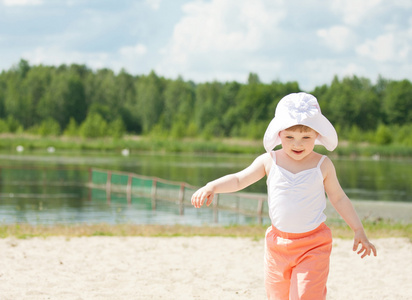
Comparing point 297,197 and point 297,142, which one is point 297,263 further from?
point 297,142

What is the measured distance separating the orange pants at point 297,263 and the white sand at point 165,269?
2266 millimetres

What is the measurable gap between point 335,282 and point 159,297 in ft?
7.52

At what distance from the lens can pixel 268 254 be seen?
161 inches

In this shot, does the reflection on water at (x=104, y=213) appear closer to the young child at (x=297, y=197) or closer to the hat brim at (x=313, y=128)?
the young child at (x=297, y=197)

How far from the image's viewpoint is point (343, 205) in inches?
167

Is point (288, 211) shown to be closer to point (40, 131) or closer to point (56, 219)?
point (56, 219)

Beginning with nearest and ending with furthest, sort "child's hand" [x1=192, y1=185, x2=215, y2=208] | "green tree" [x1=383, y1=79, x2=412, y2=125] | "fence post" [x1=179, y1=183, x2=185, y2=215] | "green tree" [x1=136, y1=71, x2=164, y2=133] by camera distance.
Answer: "child's hand" [x1=192, y1=185, x2=215, y2=208], "fence post" [x1=179, y1=183, x2=185, y2=215], "green tree" [x1=383, y1=79, x2=412, y2=125], "green tree" [x1=136, y1=71, x2=164, y2=133]

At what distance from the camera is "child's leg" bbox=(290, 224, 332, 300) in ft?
12.9

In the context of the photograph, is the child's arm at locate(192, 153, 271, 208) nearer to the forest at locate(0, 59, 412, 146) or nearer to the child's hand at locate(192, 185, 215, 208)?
the child's hand at locate(192, 185, 215, 208)

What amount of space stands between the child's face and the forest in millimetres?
89625

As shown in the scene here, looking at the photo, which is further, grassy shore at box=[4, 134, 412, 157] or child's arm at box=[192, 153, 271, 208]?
grassy shore at box=[4, 134, 412, 157]

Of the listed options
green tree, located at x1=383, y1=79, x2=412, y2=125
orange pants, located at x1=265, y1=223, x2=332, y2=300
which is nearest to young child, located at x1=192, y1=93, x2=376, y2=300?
orange pants, located at x1=265, y1=223, x2=332, y2=300

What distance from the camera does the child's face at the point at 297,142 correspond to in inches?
156

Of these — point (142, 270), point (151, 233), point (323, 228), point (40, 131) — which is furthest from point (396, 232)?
point (40, 131)
